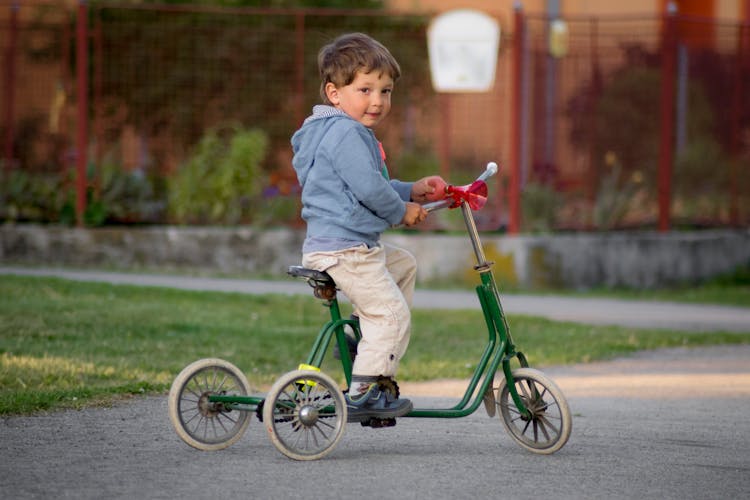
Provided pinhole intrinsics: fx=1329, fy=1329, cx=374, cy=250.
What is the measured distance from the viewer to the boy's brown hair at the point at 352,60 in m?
5.23

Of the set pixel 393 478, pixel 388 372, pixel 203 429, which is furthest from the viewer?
pixel 203 429

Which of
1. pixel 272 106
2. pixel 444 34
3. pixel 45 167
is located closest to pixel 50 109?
pixel 45 167

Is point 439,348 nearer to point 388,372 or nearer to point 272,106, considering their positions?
point 388,372

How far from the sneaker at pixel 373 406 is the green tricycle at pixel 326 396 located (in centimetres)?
7

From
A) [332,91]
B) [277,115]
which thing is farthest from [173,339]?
[277,115]

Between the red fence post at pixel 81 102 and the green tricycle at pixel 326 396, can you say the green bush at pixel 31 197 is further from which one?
the green tricycle at pixel 326 396

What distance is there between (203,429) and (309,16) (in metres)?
10.5

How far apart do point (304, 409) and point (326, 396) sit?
0.38ft

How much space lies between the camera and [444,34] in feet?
46.4

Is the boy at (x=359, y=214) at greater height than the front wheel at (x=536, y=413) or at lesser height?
greater

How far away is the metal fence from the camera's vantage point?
549 inches

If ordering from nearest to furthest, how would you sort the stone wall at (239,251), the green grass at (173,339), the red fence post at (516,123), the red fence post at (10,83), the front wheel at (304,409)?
the front wheel at (304,409) < the green grass at (173,339) < the red fence post at (516,123) < the stone wall at (239,251) < the red fence post at (10,83)

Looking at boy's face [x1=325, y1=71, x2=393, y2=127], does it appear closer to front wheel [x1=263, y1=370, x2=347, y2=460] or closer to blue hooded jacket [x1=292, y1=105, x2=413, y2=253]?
blue hooded jacket [x1=292, y1=105, x2=413, y2=253]

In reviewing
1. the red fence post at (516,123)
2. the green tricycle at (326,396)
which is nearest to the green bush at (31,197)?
the red fence post at (516,123)
